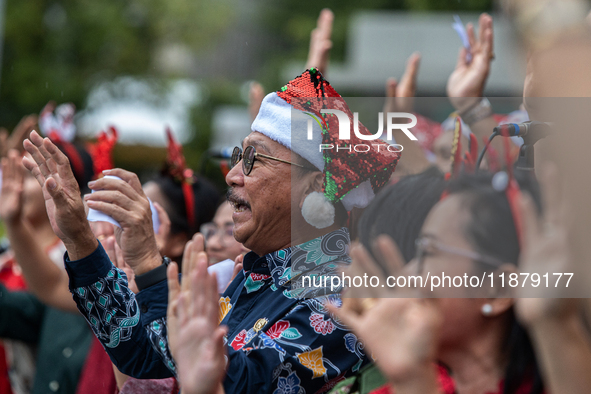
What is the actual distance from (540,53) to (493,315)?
1.84ft

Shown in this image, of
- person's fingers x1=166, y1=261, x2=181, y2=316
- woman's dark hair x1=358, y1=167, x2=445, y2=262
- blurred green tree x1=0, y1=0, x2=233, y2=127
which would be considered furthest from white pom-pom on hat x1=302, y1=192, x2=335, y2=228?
blurred green tree x1=0, y1=0, x2=233, y2=127

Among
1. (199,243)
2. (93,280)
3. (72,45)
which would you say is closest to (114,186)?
(93,280)

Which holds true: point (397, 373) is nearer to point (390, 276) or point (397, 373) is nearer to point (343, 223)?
point (390, 276)

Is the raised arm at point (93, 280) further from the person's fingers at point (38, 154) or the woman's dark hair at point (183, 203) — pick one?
the woman's dark hair at point (183, 203)

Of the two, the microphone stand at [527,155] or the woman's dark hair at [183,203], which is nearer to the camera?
the microphone stand at [527,155]

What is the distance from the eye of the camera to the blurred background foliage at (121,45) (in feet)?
46.7

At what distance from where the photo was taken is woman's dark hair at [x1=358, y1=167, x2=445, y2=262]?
1473mm

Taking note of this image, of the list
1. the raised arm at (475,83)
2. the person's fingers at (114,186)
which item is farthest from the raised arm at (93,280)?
the raised arm at (475,83)

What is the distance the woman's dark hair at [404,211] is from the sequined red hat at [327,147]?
0.45 m

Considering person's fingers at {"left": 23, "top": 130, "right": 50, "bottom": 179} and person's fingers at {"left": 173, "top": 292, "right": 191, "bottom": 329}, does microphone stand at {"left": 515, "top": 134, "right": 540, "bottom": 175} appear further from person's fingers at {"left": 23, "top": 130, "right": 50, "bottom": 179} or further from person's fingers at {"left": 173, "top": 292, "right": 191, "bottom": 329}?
person's fingers at {"left": 23, "top": 130, "right": 50, "bottom": 179}

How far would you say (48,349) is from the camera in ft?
10.8

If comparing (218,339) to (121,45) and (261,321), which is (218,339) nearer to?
(261,321)

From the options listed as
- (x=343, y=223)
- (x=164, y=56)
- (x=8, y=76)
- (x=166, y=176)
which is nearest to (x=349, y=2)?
(x=164, y=56)

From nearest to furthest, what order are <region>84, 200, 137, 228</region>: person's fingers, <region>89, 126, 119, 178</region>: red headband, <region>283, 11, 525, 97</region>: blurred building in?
1. <region>84, 200, 137, 228</region>: person's fingers
2. <region>89, 126, 119, 178</region>: red headband
3. <region>283, 11, 525, 97</region>: blurred building
